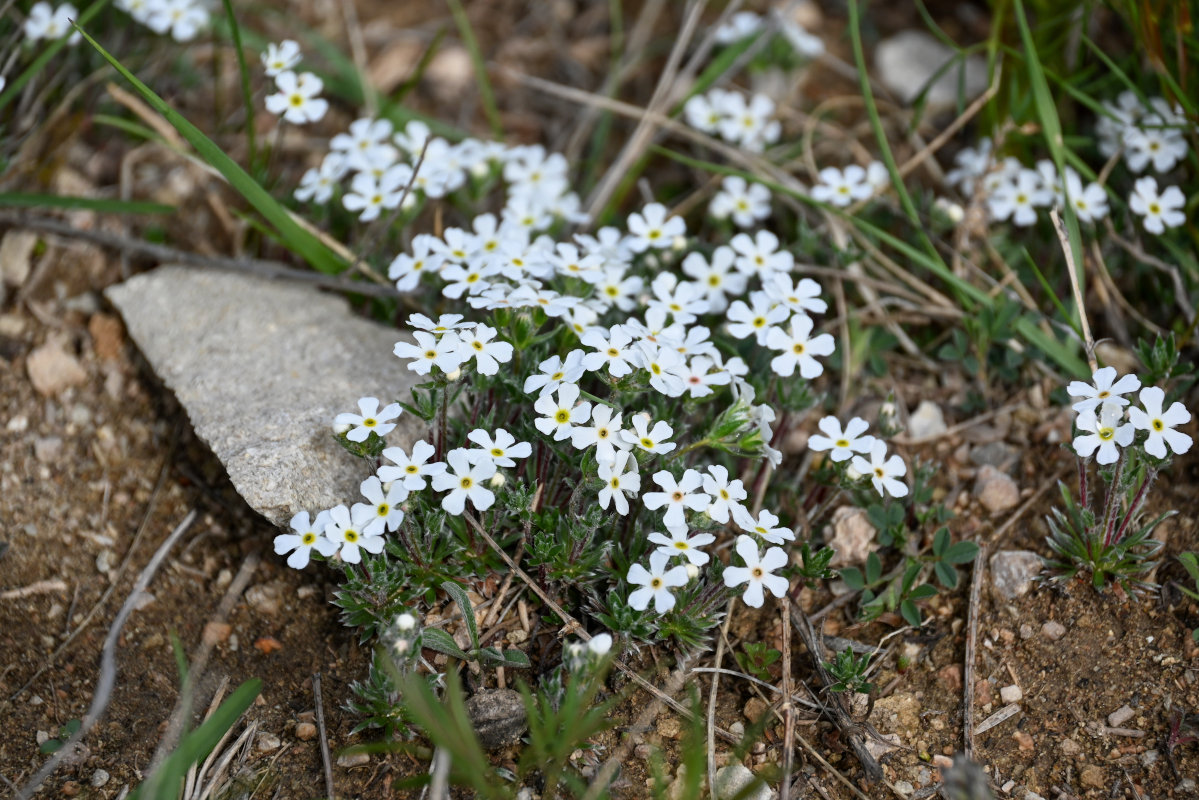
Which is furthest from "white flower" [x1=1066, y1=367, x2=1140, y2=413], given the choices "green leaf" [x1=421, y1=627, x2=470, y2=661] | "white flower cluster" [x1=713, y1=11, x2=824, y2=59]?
"white flower cluster" [x1=713, y1=11, x2=824, y2=59]

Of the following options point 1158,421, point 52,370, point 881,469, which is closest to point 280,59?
point 52,370

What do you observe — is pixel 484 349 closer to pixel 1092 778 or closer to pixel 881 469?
pixel 881 469

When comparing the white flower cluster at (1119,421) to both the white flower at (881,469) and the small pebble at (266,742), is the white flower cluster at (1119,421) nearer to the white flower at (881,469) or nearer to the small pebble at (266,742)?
the white flower at (881,469)

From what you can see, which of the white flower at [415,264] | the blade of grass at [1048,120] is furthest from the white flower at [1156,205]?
the white flower at [415,264]

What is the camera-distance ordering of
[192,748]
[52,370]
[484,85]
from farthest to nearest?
1. [484,85]
2. [52,370]
3. [192,748]

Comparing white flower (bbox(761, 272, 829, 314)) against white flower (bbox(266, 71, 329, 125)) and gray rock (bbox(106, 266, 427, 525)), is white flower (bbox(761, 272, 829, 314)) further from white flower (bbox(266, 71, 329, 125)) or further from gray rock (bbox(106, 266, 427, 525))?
white flower (bbox(266, 71, 329, 125))

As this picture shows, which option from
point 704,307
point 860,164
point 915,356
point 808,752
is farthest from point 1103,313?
point 808,752

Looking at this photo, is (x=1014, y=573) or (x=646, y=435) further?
(x=1014, y=573)
